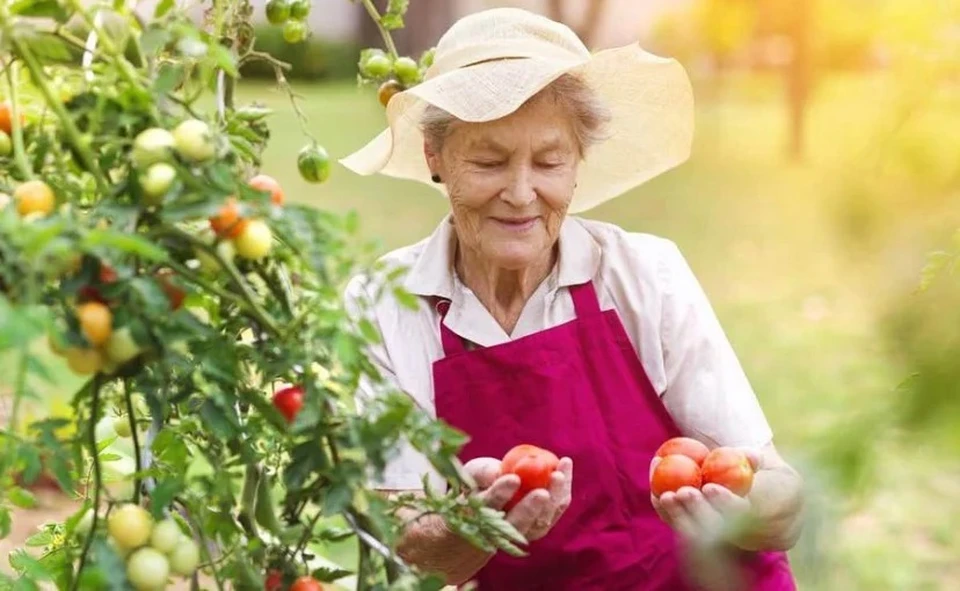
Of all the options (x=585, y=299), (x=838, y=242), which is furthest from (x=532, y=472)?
(x=838, y=242)

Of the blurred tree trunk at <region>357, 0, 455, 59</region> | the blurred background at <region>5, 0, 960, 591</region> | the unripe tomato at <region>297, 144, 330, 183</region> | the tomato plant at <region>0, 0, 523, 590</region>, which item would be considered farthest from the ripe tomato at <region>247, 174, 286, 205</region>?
the blurred tree trunk at <region>357, 0, 455, 59</region>

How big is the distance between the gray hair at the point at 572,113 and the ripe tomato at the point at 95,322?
3.33 feet

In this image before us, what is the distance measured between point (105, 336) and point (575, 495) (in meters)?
1.09

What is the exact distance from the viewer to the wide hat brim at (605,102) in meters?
1.79

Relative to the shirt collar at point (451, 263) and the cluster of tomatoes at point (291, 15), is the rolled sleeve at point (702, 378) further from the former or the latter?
the cluster of tomatoes at point (291, 15)

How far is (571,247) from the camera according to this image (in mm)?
1974

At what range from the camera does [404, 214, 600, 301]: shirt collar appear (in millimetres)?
1950

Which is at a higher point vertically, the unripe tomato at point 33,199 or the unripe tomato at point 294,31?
the unripe tomato at point 33,199

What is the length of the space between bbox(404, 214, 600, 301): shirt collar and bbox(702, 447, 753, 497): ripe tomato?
0.41 metres

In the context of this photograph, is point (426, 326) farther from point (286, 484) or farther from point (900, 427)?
point (900, 427)

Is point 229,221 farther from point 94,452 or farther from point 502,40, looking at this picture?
point 502,40

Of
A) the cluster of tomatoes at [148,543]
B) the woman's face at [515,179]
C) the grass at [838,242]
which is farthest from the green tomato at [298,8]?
the grass at [838,242]

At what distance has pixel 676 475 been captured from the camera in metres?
1.64

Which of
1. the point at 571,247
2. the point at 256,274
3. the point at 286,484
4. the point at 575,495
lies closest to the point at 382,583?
the point at 286,484
